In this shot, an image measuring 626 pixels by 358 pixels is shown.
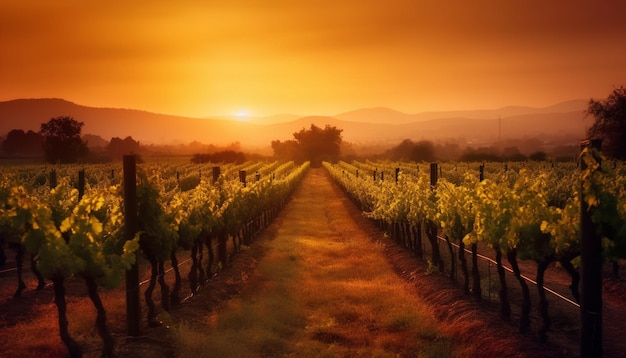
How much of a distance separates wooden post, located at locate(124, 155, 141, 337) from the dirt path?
0.87m

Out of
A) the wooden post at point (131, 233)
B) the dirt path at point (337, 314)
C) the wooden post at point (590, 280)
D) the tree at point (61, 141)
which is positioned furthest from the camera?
the tree at point (61, 141)

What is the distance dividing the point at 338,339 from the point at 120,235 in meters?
4.62

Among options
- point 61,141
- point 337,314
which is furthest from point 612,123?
point 61,141

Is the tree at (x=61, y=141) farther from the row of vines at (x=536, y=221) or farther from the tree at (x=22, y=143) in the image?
the row of vines at (x=536, y=221)

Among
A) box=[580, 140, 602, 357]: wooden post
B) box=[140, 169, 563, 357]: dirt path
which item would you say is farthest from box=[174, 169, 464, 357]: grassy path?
box=[580, 140, 602, 357]: wooden post

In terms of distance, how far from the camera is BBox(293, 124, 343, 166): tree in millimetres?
127438

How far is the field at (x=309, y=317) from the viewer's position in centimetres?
993

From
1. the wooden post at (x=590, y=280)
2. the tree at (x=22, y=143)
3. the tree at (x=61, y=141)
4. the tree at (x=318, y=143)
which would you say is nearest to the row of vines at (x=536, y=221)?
the wooden post at (x=590, y=280)

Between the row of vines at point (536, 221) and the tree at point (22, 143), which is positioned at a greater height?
the tree at point (22, 143)

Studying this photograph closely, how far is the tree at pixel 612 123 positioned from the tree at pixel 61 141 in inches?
2815

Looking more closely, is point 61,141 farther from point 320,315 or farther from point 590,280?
point 590,280

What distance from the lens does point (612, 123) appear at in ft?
190

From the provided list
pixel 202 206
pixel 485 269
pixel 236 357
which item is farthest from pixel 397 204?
pixel 236 357

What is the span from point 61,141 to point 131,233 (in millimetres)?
83622
